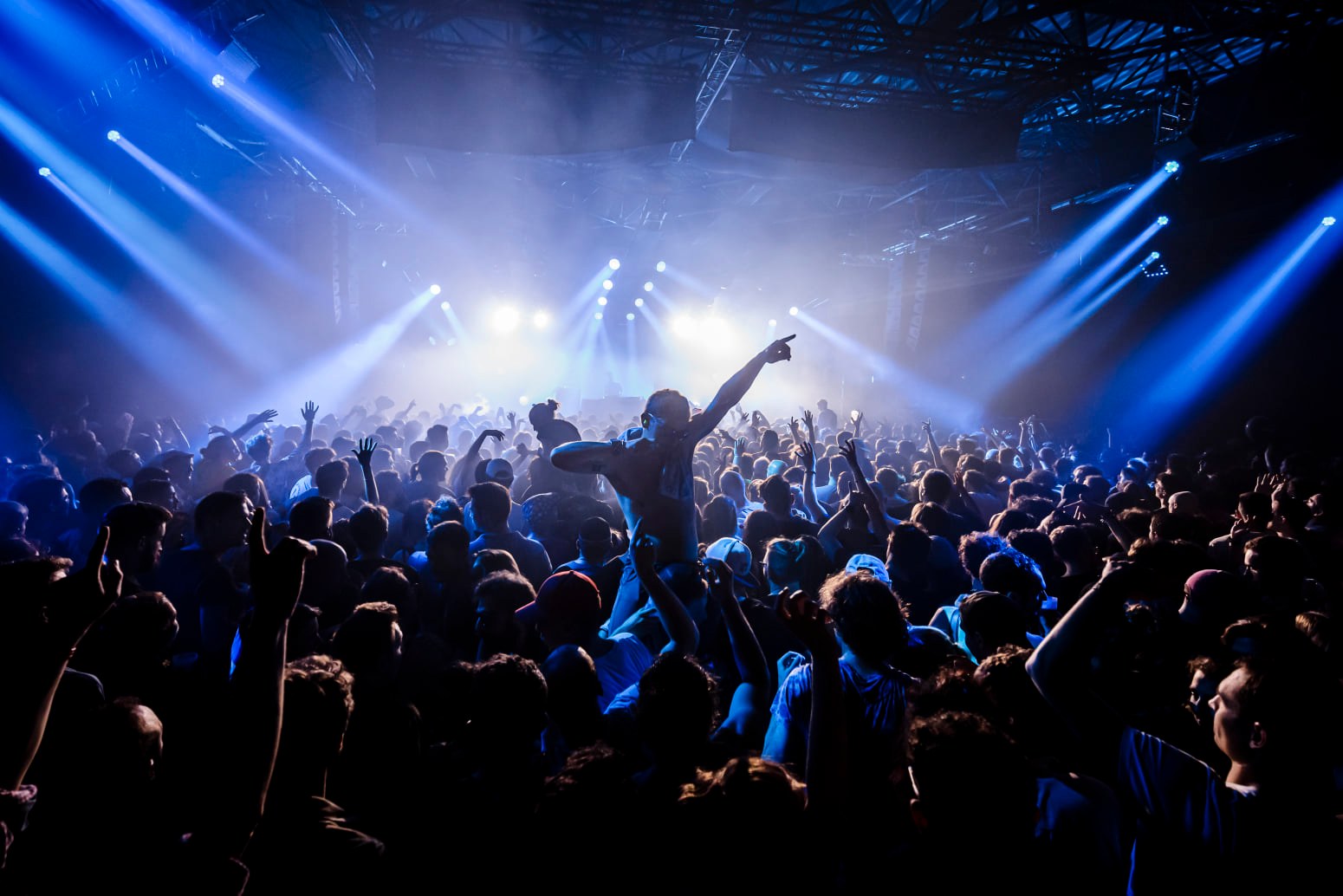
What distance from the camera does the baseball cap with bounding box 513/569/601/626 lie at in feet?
8.45

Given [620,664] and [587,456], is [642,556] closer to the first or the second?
[620,664]

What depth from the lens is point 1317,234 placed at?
982 centimetres

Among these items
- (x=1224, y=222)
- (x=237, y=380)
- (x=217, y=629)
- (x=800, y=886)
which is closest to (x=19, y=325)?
(x=237, y=380)

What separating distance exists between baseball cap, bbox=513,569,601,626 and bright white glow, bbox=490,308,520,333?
68.3 feet

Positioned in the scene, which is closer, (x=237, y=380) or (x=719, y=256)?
(x=237, y=380)

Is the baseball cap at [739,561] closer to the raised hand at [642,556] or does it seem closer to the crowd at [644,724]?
the crowd at [644,724]

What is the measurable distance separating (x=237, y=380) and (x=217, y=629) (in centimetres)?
1327

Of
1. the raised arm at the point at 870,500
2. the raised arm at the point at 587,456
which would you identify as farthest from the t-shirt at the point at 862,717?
the raised arm at the point at 870,500

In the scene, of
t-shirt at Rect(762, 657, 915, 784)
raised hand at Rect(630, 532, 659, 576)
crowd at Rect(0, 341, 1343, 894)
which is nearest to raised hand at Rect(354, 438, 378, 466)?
crowd at Rect(0, 341, 1343, 894)

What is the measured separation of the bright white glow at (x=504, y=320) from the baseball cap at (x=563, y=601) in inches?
820

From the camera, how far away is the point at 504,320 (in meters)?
22.6

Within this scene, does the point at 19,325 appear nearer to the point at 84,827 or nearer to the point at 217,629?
the point at 217,629

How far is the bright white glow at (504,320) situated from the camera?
22047 mm

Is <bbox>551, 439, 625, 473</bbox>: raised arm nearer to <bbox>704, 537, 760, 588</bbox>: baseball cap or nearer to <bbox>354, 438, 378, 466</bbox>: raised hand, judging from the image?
<bbox>704, 537, 760, 588</bbox>: baseball cap
